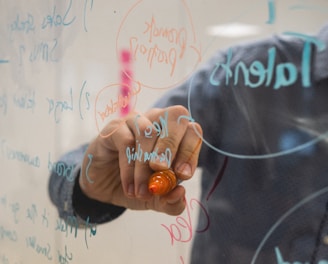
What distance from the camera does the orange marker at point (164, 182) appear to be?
0.63 meters

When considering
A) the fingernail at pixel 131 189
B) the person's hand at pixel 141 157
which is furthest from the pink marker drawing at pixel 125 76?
the fingernail at pixel 131 189

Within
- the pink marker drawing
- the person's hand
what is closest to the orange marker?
the person's hand

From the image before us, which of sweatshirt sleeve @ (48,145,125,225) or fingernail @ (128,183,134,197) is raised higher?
fingernail @ (128,183,134,197)

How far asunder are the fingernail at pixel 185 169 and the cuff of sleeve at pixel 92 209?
18 centimetres

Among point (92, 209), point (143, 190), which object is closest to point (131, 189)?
point (143, 190)

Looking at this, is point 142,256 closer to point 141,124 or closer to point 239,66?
point 141,124

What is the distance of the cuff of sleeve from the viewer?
0.78 metres

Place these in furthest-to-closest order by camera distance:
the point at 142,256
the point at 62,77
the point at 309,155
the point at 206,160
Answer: the point at 62,77 < the point at 142,256 < the point at 206,160 < the point at 309,155

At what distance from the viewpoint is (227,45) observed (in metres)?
0.56

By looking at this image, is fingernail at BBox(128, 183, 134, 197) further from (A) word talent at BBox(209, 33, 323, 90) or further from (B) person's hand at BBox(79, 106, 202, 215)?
(A) word talent at BBox(209, 33, 323, 90)

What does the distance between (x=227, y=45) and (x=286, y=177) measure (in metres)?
0.20

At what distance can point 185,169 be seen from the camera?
2.05 feet

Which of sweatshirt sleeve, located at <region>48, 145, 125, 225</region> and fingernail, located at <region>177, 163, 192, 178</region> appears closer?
fingernail, located at <region>177, 163, 192, 178</region>

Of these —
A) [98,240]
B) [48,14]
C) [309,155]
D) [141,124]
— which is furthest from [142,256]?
[48,14]
